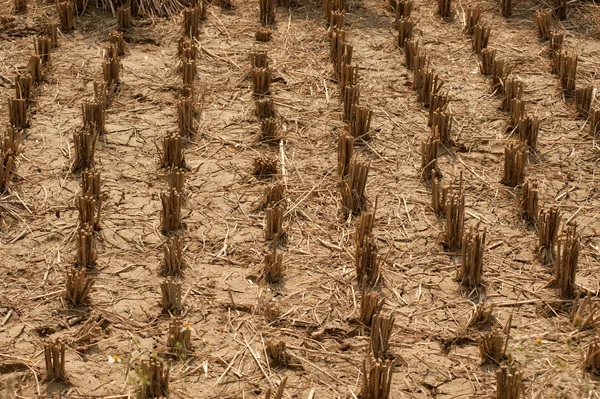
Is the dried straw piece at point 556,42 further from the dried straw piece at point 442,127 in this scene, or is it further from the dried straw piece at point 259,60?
the dried straw piece at point 259,60

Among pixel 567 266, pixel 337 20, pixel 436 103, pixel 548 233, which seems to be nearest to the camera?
pixel 567 266

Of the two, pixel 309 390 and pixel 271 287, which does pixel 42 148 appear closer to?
pixel 271 287

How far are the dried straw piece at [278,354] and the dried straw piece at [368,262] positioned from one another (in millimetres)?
723

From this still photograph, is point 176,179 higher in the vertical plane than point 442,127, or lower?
lower

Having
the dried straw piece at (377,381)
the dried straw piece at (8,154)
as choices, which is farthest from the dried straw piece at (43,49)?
the dried straw piece at (377,381)

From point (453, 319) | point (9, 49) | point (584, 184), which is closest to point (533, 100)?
point (584, 184)

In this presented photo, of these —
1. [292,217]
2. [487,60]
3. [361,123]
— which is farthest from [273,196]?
[487,60]

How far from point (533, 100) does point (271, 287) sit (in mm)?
2772

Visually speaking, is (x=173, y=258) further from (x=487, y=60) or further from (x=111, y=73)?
(x=487, y=60)

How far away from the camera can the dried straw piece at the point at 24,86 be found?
648cm

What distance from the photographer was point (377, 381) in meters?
4.20

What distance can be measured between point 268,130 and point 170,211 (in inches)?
44.9

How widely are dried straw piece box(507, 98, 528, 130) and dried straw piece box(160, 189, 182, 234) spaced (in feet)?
7.53

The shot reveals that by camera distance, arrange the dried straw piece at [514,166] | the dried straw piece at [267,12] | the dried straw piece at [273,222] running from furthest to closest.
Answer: the dried straw piece at [267,12] → the dried straw piece at [514,166] → the dried straw piece at [273,222]
